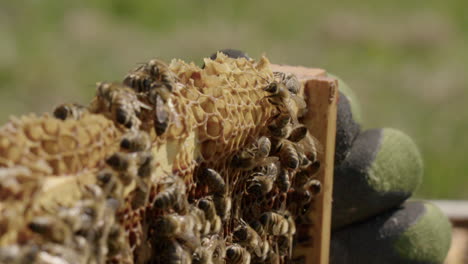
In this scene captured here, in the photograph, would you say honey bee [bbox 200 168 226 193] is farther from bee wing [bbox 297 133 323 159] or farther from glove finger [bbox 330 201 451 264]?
glove finger [bbox 330 201 451 264]

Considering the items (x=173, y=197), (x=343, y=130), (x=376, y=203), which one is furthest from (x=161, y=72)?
(x=376, y=203)

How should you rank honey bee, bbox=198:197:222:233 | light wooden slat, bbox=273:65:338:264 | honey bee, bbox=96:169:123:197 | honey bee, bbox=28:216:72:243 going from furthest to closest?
1. light wooden slat, bbox=273:65:338:264
2. honey bee, bbox=198:197:222:233
3. honey bee, bbox=96:169:123:197
4. honey bee, bbox=28:216:72:243

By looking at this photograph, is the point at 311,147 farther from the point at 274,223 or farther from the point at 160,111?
the point at 160,111

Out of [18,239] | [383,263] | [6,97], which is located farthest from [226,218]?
[6,97]

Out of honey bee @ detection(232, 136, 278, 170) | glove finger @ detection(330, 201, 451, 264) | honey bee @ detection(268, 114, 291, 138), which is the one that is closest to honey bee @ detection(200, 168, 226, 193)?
honey bee @ detection(232, 136, 278, 170)

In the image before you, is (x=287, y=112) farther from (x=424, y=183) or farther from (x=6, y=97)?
(x=6, y=97)
